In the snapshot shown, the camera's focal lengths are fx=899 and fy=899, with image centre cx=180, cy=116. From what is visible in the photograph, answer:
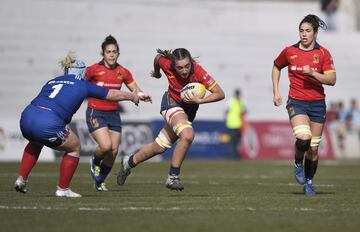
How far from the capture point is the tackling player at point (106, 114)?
551 inches

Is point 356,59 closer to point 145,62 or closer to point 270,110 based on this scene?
point 270,110

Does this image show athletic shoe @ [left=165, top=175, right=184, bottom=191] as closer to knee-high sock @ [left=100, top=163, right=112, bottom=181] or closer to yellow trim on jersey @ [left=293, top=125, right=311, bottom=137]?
yellow trim on jersey @ [left=293, top=125, right=311, bottom=137]

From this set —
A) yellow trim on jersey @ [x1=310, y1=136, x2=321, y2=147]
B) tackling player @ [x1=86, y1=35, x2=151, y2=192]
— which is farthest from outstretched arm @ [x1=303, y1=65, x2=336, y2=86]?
tackling player @ [x1=86, y1=35, x2=151, y2=192]

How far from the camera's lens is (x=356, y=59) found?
38281mm

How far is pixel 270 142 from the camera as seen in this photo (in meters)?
29.1

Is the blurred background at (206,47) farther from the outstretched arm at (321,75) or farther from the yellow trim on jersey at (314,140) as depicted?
the outstretched arm at (321,75)

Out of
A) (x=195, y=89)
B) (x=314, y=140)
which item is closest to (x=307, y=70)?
(x=314, y=140)

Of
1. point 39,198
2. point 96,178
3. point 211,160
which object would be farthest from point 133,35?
point 39,198

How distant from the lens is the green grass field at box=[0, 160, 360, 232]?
8.52m

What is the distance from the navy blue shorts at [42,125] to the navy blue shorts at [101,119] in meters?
2.82

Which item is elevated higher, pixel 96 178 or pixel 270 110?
pixel 96 178

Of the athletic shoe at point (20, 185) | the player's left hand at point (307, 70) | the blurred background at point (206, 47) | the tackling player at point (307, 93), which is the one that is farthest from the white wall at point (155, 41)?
the player's left hand at point (307, 70)

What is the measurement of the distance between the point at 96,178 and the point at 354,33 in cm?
2752

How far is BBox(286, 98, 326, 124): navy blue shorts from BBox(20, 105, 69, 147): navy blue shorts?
3.29 meters
